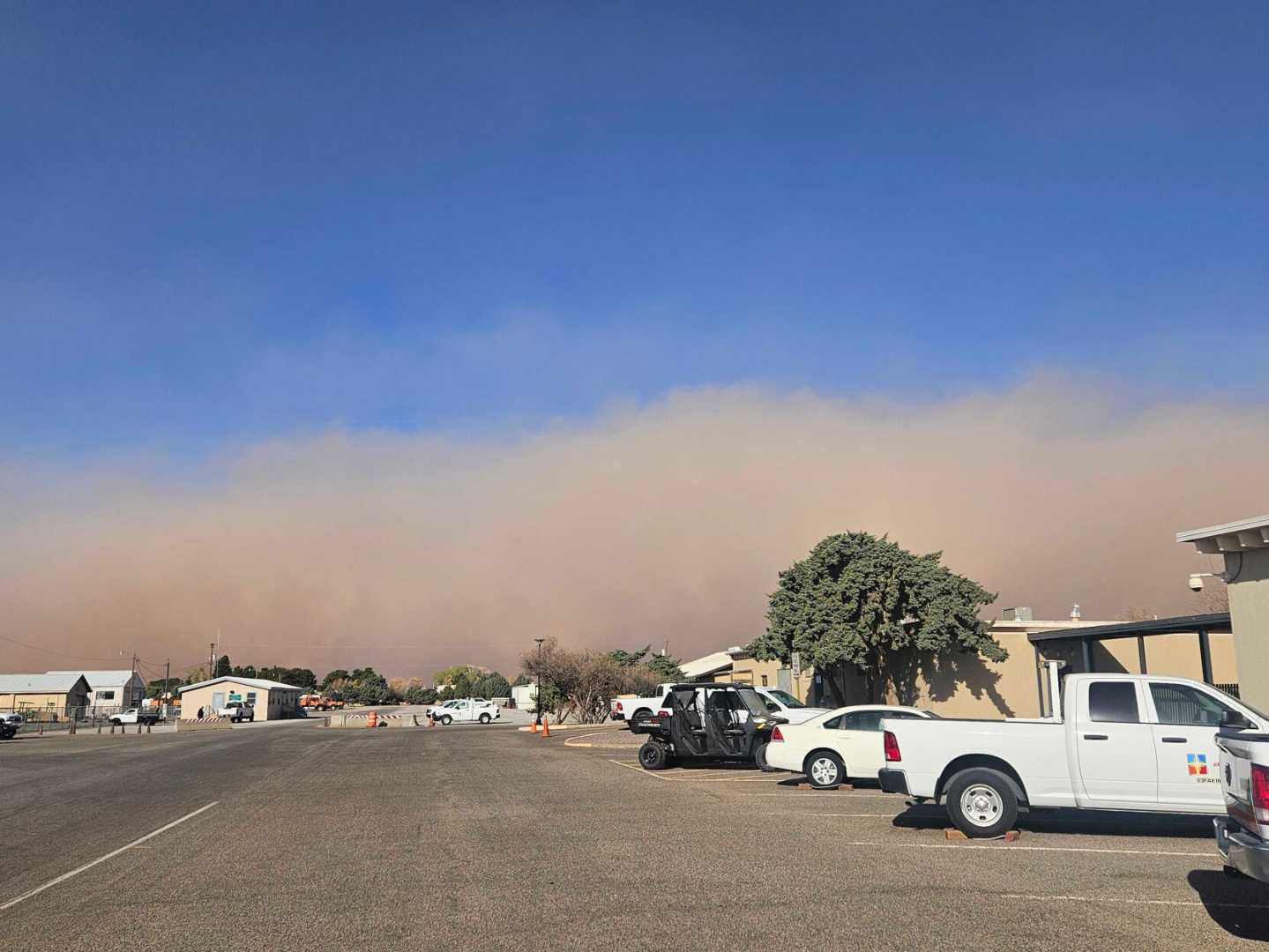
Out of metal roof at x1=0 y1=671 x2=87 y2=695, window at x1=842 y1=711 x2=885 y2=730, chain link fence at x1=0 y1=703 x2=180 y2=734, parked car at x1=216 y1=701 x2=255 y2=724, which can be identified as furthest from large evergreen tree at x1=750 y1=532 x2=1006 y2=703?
metal roof at x1=0 y1=671 x2=87 y2=695

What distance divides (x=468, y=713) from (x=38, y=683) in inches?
2589

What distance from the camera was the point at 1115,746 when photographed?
12.1m

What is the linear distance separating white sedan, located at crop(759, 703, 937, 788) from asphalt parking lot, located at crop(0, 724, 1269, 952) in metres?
0.75

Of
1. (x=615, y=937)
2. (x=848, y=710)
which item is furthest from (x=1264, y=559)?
(x=615, y=937)

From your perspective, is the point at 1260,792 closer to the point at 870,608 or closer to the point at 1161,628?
the point at 1161,628

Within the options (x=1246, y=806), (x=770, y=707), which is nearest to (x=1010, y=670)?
(x=770, y=707)

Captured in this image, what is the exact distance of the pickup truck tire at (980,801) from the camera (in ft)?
41.4

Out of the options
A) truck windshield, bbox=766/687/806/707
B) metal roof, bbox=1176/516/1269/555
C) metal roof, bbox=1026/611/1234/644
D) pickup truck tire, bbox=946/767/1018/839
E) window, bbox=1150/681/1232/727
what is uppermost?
metal roof, bbox=1176/516/1269/555

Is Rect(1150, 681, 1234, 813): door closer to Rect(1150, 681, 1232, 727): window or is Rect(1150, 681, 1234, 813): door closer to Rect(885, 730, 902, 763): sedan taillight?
Rect(1150, 681, 1232, 727): window

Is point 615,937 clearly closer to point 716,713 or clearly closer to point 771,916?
point 771,916

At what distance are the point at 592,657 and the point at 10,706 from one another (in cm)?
6932

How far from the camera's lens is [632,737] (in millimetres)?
38062

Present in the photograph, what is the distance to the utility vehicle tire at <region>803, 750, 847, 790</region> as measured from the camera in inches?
749

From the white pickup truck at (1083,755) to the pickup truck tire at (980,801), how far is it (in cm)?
1
